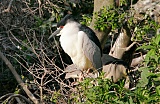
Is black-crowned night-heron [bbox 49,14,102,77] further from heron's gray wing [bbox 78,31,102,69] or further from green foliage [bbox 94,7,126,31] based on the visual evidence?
green foliage [bbox 94,7,126,31]

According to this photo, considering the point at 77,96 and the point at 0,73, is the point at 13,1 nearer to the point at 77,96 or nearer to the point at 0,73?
the point at 0,73

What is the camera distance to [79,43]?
17.3 ft

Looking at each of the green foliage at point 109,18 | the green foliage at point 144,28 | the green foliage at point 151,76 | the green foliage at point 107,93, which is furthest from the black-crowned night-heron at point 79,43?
the green foliage at point 151,76

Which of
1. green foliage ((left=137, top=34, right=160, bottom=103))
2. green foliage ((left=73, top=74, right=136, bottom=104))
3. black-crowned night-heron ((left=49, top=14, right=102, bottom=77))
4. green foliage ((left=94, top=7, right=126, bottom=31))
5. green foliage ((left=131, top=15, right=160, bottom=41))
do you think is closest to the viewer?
green foliage ((left=137, top=34, right=160, bottom=103))

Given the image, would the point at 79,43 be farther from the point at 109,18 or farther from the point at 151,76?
the point at 151,76

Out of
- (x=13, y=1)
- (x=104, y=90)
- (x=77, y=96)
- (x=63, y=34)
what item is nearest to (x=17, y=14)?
(x=13, y=1)

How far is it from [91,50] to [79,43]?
236 millimetres

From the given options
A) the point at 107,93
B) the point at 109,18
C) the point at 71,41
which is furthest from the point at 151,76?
the point at 71,41

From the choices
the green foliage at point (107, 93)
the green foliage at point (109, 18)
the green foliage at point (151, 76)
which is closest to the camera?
the green foliage at point (151, 76)

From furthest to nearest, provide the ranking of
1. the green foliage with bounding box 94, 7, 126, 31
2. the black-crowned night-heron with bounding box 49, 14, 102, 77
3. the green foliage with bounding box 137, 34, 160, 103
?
the black-crowned night-heron with bounding box 49, 14, 102, 77 → the green foliage with bounding box 94, 7, 126, 31 → the green foliage with bounding box 137, 34, 160, 103

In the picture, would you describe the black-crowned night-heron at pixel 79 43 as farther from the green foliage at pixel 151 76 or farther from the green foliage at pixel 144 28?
the green foliage at pixel 151 76

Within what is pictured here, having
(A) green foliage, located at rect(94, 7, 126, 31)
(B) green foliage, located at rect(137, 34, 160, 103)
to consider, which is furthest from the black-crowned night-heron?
(B) green foliage, located at rect(137, 34, 160, 103)

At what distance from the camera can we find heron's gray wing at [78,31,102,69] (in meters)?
5.28

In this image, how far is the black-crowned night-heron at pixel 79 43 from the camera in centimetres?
523
